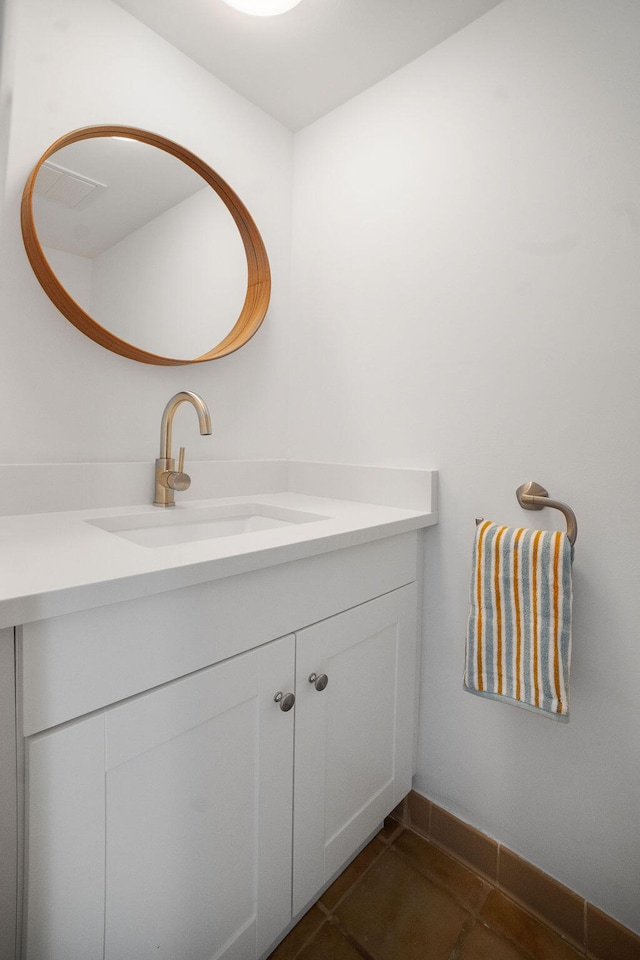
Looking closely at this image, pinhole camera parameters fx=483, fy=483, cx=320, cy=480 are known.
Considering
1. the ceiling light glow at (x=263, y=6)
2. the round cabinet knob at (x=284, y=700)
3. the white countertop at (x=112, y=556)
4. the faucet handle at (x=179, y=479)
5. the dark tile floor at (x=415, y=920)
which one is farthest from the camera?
the faucet handle at (x=179, y=479)

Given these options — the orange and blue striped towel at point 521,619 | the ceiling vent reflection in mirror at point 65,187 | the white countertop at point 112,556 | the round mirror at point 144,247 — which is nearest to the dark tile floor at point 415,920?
the orange and blue striped towel at point 521,619

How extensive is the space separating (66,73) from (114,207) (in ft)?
0.93

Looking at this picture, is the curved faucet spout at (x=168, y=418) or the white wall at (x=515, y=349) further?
the curved faucet spout at (x=168, y=418)

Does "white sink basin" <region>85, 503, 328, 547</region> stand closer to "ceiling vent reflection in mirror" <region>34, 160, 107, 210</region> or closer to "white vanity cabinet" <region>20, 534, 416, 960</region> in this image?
"white vanity cabinet" <region>20, 534, 416, 960</region>

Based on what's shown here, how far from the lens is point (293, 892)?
93cm

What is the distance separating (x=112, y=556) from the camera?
0.74m

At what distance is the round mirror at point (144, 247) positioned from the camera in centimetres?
108

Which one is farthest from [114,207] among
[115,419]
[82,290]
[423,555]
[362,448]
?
[423,555]

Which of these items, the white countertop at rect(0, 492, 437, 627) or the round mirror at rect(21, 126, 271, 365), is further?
the round mirror at rect(21, 126, 271, 365)

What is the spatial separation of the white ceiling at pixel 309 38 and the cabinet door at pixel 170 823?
1476mm

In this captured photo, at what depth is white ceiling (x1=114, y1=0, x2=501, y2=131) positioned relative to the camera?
117 centimetres

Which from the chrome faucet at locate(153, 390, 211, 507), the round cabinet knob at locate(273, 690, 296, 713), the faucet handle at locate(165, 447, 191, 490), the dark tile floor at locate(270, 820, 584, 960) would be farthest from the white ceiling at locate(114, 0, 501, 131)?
the dark tile floor at locate(270, 820, 584, 960)

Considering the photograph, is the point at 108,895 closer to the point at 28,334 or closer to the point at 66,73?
the point at 28,334

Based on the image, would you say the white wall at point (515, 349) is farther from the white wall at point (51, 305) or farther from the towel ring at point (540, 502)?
the white wall at point (51, 305)
